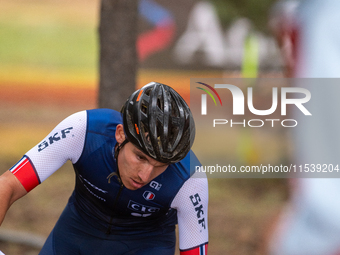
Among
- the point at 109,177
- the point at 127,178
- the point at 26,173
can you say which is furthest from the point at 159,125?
the point at 26,173

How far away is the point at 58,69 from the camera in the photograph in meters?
19.4

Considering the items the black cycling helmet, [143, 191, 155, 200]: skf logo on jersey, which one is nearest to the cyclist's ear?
the black cycling helmet

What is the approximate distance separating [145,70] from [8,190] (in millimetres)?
15768

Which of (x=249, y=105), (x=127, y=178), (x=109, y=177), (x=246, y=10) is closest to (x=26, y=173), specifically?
(x=109, y=177)

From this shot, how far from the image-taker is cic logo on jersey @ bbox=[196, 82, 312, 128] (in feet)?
16.3

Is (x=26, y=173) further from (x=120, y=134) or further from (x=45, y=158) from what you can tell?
(x=120, y=134)

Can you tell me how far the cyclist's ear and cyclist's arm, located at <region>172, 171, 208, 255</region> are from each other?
49 centimetres

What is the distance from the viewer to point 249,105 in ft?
15.8

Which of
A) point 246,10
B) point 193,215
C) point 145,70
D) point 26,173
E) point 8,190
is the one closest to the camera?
point 8,190

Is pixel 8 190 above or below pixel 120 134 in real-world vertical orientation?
below

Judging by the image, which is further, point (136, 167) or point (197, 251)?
point (197, 251)

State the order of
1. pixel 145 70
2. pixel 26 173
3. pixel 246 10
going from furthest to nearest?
pixel 145 70
pixel 246 10
pixel 26 173

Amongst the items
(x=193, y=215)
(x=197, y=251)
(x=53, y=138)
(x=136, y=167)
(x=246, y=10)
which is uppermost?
(x=246, y=10)

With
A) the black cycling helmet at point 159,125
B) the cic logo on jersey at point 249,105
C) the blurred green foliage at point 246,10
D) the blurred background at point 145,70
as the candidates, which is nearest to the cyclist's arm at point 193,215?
the black cycling helmet at point 159,125
